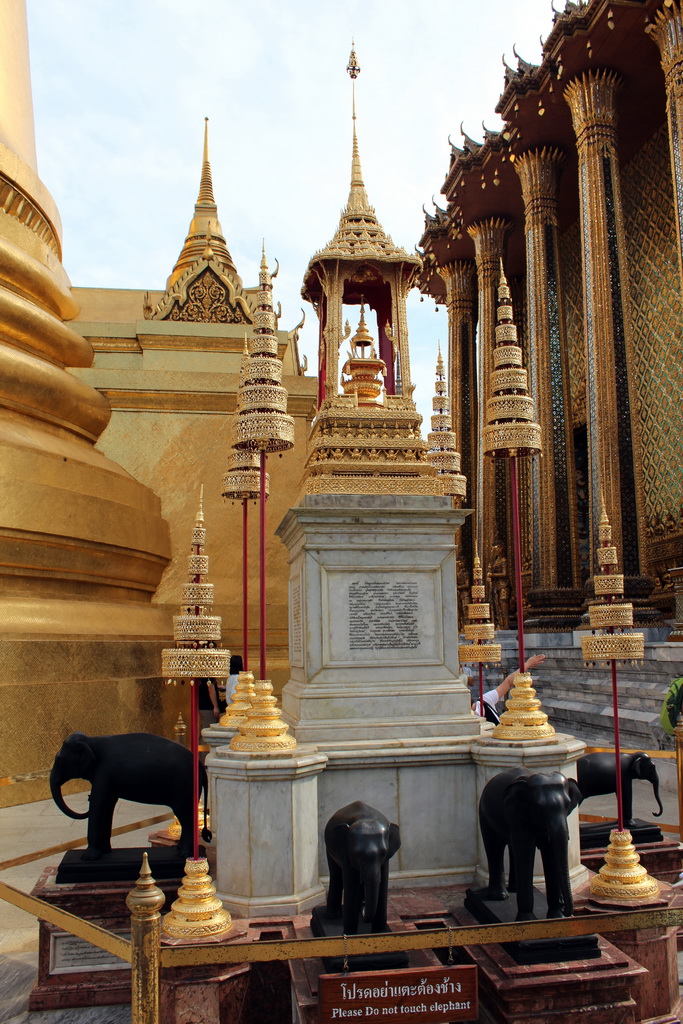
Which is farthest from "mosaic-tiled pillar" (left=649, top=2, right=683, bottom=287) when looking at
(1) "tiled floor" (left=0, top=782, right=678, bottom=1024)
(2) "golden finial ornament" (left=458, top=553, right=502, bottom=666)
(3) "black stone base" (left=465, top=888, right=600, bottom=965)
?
(3) "black stone base" (left=465, top=888, right=600, bottom=965)

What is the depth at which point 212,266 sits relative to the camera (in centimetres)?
A: 1316

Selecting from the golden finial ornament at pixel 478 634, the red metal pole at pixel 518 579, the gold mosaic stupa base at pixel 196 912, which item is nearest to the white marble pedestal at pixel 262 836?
the gold mosaic stupa base at pixel 196 912

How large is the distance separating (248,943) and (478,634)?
399 cm

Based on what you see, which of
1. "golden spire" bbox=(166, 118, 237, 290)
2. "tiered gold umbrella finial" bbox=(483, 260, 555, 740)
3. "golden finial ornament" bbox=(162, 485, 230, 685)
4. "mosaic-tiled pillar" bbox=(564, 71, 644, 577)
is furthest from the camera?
"golden spire" bbox=(166, 118, 237, 290)

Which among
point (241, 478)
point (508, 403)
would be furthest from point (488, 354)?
point (508, 403)

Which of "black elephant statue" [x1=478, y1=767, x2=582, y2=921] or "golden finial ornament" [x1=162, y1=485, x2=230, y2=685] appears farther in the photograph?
"golden finial ornament" [x1=162, y1=485, x2=230, y2=685]

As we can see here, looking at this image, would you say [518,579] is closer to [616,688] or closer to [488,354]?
[616,688]

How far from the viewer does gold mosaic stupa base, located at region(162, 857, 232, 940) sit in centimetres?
351

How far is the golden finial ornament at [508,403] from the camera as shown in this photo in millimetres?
5020

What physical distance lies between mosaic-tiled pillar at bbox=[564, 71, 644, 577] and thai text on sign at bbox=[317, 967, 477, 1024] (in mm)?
11559

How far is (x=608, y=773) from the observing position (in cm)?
471

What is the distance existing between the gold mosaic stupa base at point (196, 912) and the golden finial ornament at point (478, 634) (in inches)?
116

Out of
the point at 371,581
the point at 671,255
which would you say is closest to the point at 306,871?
the point at 371,581

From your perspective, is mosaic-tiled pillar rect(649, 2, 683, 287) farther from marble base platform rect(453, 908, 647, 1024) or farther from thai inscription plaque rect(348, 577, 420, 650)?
marble base platform rect(453, 908, 647, 1024)
